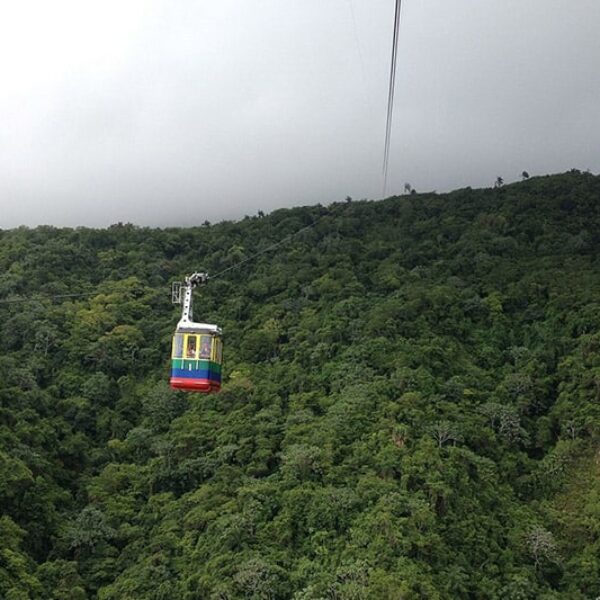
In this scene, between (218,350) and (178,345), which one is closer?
(178,345)

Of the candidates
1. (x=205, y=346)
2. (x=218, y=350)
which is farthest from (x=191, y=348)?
(x=218, y=350)

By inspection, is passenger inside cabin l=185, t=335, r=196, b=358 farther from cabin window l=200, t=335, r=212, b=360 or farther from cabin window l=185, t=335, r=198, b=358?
cabin window l=200, t=335, r=212, b=360

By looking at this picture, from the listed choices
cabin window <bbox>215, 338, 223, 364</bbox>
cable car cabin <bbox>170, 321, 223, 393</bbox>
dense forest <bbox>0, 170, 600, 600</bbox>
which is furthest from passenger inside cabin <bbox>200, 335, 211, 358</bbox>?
dense forest <bbox>0, 170, 600, 600</bbox>

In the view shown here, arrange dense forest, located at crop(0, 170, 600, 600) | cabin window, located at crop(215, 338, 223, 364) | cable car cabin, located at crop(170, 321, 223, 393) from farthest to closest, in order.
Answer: dense forest, located at crop(0, 170, 600, 600), cabin window, located at crop(215, 338, 223, 364), cable car cabin, located at crop(170, 321, 223, 393)

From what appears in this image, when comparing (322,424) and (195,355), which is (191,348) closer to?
(195,355)

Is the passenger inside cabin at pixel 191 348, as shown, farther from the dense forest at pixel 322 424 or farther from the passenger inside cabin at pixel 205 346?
the dense forest at pixel 322 424

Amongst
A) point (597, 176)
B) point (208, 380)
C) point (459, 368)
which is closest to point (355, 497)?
point (459, 368)

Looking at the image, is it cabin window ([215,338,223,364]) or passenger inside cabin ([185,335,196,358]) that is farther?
cabin window ([215,338,223,364])
